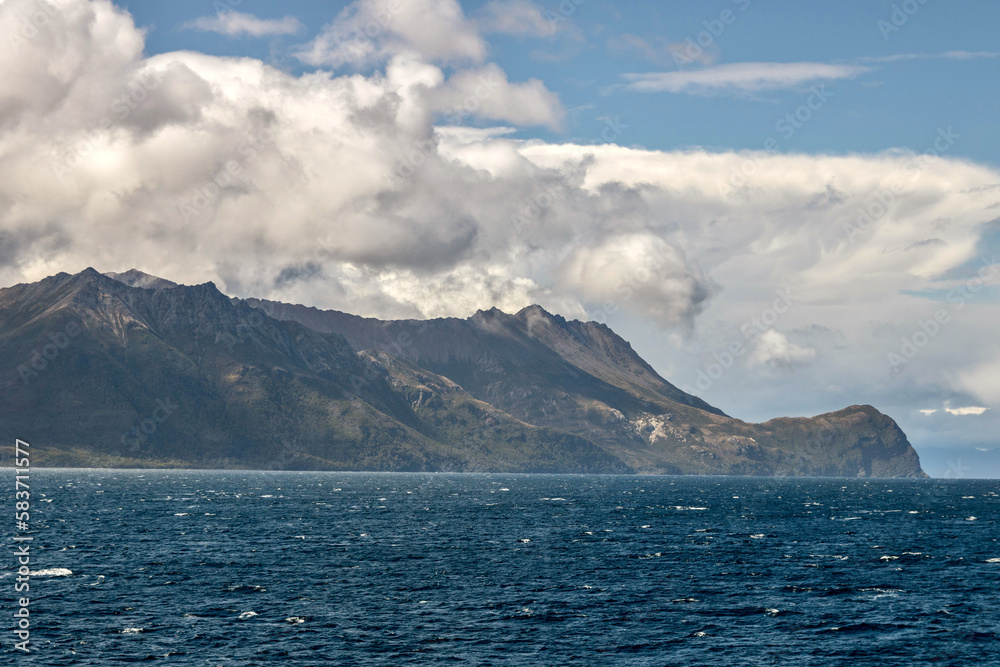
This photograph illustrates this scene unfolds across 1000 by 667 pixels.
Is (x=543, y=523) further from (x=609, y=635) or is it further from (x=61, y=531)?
(x=609, y=635)

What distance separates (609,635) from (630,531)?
8152cm

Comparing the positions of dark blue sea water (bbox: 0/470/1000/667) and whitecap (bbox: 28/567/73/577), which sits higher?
whitecap (bbox: 28/567/73/577)

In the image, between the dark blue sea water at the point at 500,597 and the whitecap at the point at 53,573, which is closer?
the dark blue sea water at the point at 500,597

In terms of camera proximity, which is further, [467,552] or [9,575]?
[467,552]

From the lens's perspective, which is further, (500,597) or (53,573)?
(53,573)

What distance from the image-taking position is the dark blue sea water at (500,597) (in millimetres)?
64188

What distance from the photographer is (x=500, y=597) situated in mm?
84375

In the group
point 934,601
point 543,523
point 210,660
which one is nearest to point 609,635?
point 210,660

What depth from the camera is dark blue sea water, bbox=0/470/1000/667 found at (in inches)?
2527

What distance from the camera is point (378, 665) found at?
197ft

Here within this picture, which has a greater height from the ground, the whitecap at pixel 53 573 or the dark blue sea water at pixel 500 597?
the whitecap at pixel 53 573

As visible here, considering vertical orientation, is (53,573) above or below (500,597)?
above

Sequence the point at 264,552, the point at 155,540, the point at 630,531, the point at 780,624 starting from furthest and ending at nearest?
the point at 630,531
the point at 155,540
the point at 264,552
the point at 780,624

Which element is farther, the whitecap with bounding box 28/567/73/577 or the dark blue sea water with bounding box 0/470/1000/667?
the whitecap with bounding box 28/567/73/577
